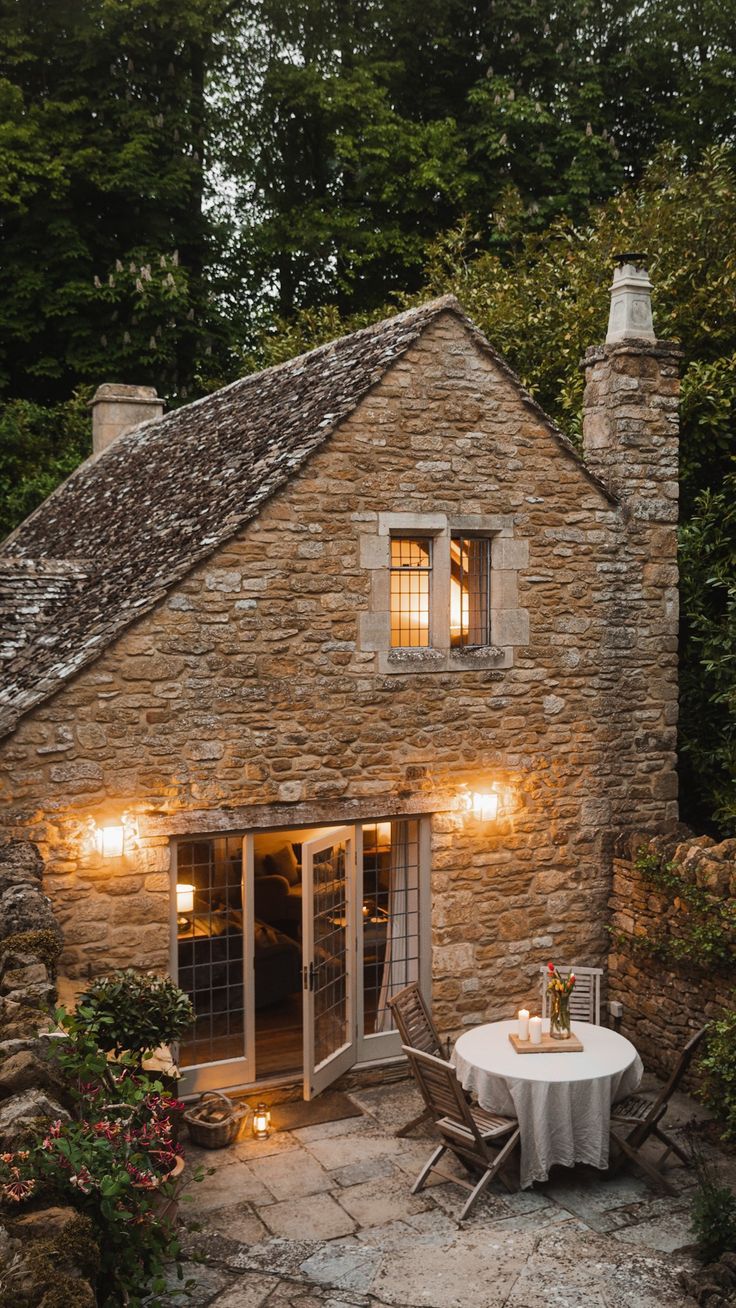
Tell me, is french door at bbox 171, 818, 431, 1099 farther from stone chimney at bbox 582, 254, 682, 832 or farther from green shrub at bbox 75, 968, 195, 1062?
stone chimney at bbox 582, 254, 682, 832

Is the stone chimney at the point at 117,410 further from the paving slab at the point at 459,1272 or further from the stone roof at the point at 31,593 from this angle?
the paving slab at the point at 459,1272

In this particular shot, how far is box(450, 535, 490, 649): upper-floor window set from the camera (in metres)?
10.2

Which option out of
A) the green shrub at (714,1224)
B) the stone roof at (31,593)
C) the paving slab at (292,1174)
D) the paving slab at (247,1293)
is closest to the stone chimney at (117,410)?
the stone roof at (31,593)

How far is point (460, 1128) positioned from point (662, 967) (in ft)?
10.2

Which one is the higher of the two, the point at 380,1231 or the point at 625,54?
the point at 625,54

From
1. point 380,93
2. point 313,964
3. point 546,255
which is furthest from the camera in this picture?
point 380,93

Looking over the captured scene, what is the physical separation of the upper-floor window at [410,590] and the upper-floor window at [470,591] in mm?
270

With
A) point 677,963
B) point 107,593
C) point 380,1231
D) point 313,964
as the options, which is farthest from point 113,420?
point 380,1231

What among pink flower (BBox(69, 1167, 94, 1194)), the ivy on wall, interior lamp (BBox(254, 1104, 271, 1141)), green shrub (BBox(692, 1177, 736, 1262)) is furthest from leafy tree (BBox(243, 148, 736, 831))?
pink flower (BBox(69, 1167, 94, 1194))

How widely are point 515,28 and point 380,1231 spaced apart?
23244mm

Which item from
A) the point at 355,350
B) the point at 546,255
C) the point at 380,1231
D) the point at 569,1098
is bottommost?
the point at 380,1231

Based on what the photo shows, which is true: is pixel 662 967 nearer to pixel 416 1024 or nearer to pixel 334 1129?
pixel 416 1024

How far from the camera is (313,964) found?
9.55 meters

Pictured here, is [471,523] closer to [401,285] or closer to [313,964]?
[313,964]
